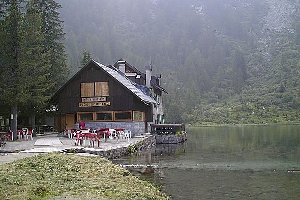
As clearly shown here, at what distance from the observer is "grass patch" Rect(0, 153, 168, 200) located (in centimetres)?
1159

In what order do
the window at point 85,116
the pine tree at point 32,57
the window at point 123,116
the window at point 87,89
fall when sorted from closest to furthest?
the pine tree at point 32,57 < the window at point 123,116 < the window at point 87,89 < the window at point 85,116

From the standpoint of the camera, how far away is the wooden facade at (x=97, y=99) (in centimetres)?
4275

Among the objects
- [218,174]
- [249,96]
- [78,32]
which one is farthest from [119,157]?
[78,32]

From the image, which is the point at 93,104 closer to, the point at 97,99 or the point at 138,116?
the point at 97,99

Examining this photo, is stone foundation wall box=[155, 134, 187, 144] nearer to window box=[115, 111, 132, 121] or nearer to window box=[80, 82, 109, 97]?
window box=[115, 111, 132, 121]

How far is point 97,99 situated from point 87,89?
5.00ft

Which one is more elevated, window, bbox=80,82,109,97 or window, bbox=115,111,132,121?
window, bbox=80,82,109,97

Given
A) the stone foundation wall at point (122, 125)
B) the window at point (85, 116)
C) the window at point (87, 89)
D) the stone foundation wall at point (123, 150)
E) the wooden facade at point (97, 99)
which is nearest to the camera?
the stone foundation wall at point (123, 150)

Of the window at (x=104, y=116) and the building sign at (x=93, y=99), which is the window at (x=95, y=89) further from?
the window at (x=104, y=116)

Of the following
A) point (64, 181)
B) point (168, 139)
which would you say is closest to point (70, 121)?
point (168, 139)

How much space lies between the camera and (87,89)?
4378 centimetres

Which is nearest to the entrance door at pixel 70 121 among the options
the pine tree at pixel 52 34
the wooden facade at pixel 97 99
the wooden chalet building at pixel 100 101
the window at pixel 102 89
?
the wooden chalet building at pixel 100 101

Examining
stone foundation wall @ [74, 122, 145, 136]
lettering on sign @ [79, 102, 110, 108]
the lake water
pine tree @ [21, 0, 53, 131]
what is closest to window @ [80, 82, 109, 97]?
lettering on sign @ [79, 102, 110, 108]

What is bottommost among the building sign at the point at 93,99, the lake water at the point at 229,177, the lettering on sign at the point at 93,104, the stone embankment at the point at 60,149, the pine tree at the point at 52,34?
the lake water at the point at 229,177
